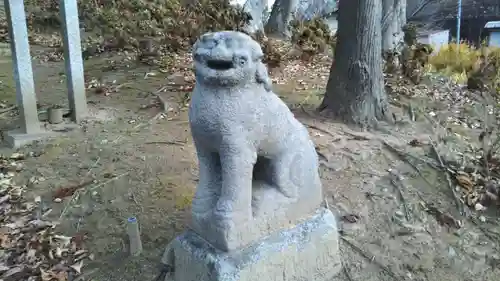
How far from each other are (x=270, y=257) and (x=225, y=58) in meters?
0.92

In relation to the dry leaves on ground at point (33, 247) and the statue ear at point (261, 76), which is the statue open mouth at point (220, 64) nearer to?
the statue ear at point (261, 76)

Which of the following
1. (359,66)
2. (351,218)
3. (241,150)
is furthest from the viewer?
(359,66)

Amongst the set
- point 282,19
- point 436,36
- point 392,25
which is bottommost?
point 436,36

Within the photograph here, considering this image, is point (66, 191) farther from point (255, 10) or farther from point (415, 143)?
point (255, 10)

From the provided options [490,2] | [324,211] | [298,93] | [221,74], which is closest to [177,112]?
[298,93]

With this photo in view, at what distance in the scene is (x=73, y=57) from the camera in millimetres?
4820

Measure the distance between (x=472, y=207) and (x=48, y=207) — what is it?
9.71ft

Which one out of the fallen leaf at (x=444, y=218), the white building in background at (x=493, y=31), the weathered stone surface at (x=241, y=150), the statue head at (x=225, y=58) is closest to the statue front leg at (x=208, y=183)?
the weathered stone surface at (x=241, y=150)

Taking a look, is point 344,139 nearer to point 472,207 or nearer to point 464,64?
point 472,207

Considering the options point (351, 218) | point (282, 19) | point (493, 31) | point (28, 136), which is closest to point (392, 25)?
point (282, 19)

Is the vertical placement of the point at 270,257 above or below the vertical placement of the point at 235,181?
below

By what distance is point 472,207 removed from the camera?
136 inches

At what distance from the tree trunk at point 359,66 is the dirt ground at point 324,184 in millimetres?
196

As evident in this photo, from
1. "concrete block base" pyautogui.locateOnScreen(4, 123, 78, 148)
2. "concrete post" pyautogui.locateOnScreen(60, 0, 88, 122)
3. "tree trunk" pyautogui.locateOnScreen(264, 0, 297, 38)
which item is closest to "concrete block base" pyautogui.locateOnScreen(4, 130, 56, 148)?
"concrete block base" pyautogui.locateOnScreen(4, 123, 78, 148)
